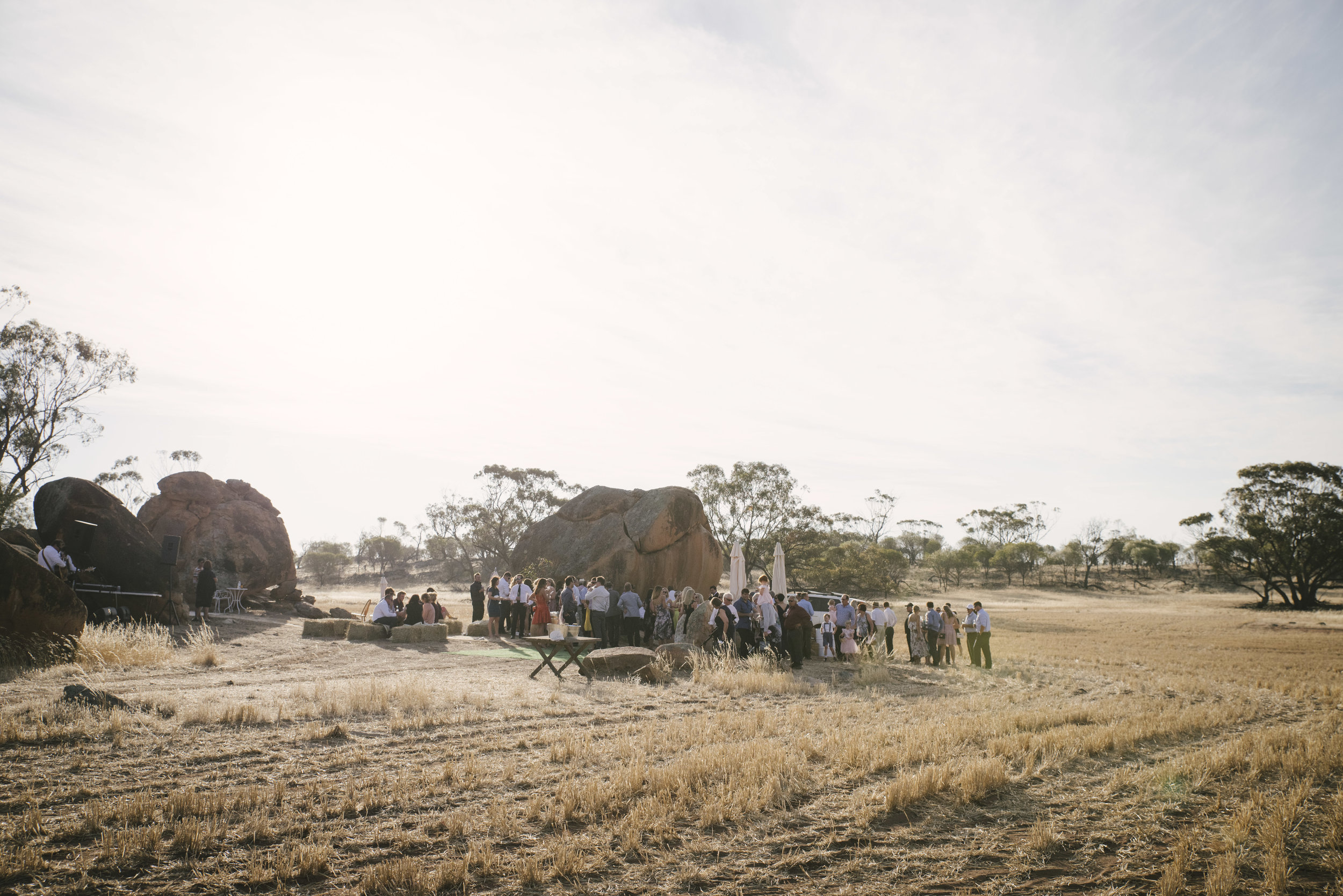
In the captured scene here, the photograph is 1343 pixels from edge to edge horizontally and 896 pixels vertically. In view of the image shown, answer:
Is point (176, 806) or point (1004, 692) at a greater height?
point (176, 806)

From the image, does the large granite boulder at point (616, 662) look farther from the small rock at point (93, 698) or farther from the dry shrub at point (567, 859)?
the dry shrub at point (567, 859)

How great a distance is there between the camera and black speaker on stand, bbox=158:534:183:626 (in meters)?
16.6

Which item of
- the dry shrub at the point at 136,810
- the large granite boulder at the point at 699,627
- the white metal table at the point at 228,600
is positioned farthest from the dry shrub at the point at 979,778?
the white metal table at the point at 228,600

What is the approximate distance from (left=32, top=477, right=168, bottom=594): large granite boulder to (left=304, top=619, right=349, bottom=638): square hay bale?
10.9 feet

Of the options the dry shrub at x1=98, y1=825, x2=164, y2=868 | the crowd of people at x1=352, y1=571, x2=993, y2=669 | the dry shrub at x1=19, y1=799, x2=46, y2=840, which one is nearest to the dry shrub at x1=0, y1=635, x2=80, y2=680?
the dry shrub at x1=19, y1=799, x2=46, y2=840

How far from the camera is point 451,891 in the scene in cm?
399

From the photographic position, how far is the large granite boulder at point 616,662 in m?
12.0

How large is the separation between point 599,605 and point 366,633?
237 inches

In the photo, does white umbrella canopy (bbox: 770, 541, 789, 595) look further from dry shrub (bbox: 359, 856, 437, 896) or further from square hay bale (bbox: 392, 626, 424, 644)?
dry shrub (bbox: 359, 856, 437, 896)

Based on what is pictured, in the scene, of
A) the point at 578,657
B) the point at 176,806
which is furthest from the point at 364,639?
the point at 176,806

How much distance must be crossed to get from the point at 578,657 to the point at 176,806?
7.63m

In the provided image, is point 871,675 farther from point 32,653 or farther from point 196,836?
point 32,653

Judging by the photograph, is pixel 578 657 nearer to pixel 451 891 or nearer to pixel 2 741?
pixel 2 741

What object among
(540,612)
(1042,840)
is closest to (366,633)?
(540,612)
